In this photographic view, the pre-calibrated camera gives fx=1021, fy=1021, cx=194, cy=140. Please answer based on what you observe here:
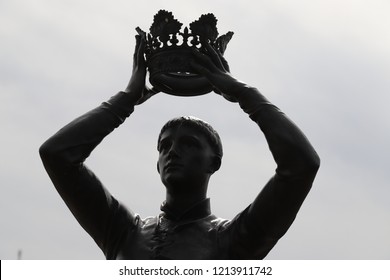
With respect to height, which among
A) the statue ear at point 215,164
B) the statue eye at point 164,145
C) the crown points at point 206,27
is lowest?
the statue ear at point 215,164

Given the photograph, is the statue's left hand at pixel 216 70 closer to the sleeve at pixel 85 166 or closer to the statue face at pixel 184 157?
the statue face at pixel 184 157

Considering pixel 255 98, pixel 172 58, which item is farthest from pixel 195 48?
pixel 255 98

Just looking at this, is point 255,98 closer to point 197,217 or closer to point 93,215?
point 197,217

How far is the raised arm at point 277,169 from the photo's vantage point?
27.9ft

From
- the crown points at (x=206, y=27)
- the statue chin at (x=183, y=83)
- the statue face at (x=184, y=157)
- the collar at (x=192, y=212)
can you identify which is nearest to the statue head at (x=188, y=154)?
the statue face at (x=184, y=157)

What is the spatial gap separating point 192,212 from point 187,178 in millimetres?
342

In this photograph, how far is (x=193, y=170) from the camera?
29.9 ft

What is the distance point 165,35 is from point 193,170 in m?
1.30

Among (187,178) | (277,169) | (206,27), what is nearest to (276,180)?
(277,169)

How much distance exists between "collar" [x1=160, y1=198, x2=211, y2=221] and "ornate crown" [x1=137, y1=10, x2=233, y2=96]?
1.01 meters

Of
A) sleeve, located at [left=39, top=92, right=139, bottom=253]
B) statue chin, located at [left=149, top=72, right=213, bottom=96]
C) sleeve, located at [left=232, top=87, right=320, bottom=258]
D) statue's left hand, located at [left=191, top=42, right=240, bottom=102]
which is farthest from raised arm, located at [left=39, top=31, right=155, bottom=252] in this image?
sleeve, located at [left=232, top=87, right=320, bottom=258]

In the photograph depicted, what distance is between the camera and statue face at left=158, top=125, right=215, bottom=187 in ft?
29.8

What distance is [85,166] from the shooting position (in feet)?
29.9

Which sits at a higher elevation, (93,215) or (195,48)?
(195,48)
